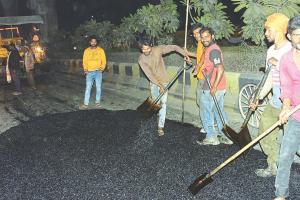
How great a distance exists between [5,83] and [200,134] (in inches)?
401

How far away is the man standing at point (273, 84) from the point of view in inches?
169

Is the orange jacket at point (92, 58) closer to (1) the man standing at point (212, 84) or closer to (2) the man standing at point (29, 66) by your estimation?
(1) the man standing at point (212, 84)

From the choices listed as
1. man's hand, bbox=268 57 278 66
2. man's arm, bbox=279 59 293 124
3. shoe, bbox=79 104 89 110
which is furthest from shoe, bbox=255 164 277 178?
shoe, bbox=79 104 89 110

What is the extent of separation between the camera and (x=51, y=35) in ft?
73.4

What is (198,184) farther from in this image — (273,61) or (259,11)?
(259,11)

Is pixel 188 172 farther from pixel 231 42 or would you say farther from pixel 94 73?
pixel 231 42

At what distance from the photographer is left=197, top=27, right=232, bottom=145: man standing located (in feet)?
18.0

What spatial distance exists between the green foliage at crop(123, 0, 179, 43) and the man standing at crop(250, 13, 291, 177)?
6.79m

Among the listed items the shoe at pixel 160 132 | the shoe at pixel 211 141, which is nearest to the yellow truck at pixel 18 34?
the shoe at pixel 160 132

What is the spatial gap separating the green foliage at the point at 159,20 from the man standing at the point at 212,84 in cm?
560

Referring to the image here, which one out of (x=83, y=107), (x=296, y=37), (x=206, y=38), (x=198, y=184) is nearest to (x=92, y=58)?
(x=83, y=107)

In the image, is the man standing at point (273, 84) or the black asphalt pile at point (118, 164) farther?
the black asphalt pile at point (118, 164)

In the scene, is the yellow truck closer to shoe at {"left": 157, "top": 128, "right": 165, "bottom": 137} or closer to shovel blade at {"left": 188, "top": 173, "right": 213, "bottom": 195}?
shoe at {"left": 157, "top": 128, "right": 165, "bottom": 137}

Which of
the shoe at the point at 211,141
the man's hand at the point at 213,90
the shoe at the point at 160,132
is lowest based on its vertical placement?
the shoe at the point at 160,132
